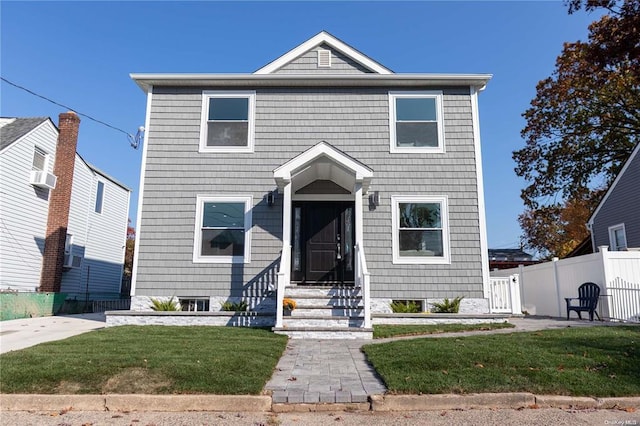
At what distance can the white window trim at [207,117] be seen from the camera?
1016cm

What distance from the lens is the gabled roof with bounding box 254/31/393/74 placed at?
10.6m

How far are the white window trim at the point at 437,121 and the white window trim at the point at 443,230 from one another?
1113 mm

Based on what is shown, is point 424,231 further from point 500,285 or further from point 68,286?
point 68,286

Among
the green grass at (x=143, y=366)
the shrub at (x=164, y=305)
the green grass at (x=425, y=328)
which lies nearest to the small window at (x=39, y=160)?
the shrub at (x=164, y=305)

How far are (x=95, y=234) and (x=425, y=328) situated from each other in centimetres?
1479

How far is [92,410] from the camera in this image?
3.94 meters

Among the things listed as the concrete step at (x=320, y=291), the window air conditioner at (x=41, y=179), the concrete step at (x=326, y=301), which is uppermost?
the window air conditioner at (x=41, y=179)

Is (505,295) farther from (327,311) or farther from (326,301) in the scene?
(327,311)

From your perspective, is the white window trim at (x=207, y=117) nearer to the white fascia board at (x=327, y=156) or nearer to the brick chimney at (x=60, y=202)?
the white fascia board at (x=327, y=156)

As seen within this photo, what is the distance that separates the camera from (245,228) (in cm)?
979

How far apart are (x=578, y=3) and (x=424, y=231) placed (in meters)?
8.23

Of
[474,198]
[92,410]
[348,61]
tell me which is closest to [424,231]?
[474,198]

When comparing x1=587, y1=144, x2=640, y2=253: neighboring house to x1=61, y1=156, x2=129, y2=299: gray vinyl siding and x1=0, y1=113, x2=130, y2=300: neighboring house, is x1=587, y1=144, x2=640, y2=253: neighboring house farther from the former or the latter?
x1=61, y1=156, x2=129, y2=299: gray vinyl siding

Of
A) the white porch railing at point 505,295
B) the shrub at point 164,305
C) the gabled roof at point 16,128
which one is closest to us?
the shrub at point 164,305
